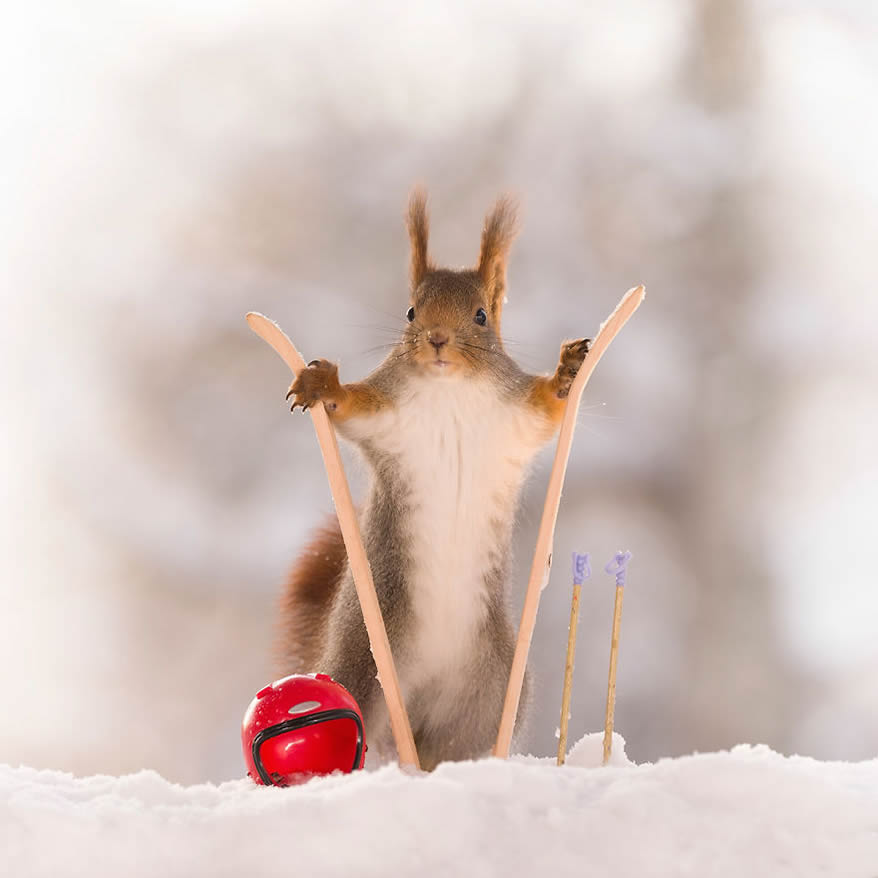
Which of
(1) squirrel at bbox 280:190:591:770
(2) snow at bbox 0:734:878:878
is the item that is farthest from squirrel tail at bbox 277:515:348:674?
(2) snow at bbox 0:734:878:878

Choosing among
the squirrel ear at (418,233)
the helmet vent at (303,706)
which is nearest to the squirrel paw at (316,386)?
the squirrel ear at (418,233)

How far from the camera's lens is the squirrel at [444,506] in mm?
1062

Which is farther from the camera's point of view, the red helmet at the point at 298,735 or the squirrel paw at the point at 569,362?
the squirrel paw at the point at 569,362

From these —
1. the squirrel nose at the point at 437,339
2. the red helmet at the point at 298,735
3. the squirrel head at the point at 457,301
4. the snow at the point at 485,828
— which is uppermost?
the squirrel head at the point at 457,301

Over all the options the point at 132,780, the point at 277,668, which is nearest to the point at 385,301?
the point at 277,668

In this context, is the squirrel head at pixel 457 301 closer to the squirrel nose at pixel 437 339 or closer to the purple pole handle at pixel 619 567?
the squirrel nose at pixel 437 339

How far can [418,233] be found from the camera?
115cm

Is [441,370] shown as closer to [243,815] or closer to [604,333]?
[604,333]

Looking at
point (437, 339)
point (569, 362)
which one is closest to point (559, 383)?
point (569, 362)

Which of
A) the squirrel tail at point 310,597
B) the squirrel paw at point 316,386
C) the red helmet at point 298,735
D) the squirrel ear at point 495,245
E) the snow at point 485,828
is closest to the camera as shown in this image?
the snow at point 485,828

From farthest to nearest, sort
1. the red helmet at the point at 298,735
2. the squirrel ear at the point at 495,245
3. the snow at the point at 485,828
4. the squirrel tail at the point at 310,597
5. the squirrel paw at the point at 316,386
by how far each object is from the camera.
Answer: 1. the squirrel tail at the point at 310,597
2. the squirrel ear at the point at 495,245
3. the squirrel paw at the point at 316,386
4. the red helmet at the point at 298,735
5. the snow at the point at 485,828

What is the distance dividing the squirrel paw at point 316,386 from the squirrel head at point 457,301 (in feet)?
0.30

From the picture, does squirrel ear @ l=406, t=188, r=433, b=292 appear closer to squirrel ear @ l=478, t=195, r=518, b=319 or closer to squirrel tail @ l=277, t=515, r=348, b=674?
squirrel ear @ l=478, t=195, r=518, b=319

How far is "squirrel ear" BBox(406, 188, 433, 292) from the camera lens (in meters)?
1.14
